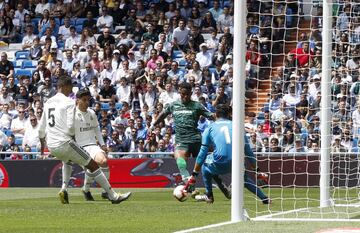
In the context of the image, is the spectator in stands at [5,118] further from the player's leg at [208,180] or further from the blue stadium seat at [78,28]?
the player's leg at [208,180]

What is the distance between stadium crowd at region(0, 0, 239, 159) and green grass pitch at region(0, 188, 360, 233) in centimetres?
817

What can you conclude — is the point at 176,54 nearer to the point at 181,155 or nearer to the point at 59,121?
the point at 181,155

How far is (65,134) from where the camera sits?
1802 centimetres

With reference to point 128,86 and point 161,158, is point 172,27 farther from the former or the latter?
point 161,158

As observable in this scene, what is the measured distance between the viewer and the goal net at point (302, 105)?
19.9m

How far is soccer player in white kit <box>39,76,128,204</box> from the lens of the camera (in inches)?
699

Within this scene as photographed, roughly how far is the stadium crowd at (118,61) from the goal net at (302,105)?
344 centimetres

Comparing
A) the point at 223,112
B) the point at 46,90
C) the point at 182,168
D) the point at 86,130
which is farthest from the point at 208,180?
the point at 46,90

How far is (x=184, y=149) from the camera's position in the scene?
20.2 meters

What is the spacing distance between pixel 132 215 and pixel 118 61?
1676 cm

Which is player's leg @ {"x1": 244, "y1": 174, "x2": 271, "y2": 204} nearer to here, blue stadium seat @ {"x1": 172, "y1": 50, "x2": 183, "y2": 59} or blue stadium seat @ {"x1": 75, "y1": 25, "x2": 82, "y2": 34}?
blue stadium seat @ {"x1": 172, "y1": 50, "x2": 183, "y2": 59}

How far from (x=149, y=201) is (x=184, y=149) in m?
1.59

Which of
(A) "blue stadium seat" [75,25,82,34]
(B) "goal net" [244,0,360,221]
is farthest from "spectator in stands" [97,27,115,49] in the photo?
(B) "goal net" [244,0,360,221]

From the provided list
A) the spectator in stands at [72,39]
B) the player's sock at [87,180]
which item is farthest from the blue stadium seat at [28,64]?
the player's sock at [87,180]
